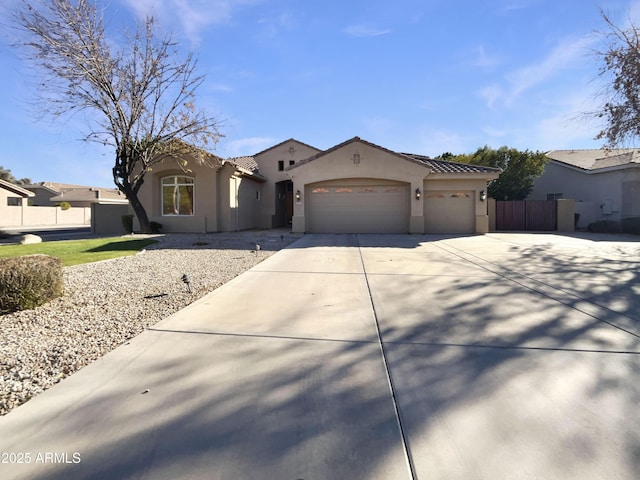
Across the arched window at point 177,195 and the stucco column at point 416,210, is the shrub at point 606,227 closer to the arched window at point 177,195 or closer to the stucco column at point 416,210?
the stucco column at point 416,210

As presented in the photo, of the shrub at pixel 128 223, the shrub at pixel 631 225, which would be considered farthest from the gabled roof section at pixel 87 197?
the shrub at pixel 631 225

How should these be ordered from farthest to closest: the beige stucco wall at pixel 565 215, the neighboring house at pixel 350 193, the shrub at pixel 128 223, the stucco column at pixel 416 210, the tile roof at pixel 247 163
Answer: the tile roof at pixel 247 163 → the beige stucco wall at pixel 565 215 → the shrub at pixel 128 223 → the neighboring house at pixel 350 193 → the stucco column at pixel 416 210

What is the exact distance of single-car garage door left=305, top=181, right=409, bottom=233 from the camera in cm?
1777

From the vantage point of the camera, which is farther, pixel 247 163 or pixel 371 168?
pixel 247 163

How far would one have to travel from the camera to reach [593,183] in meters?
23.3

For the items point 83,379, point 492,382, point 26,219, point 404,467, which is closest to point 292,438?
point 404,467

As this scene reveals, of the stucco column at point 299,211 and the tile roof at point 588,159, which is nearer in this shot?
the stucco column at point 299,211

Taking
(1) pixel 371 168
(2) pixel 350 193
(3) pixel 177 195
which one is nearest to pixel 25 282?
(2) pixel 350 193

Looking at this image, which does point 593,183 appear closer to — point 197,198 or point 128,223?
point 197,198

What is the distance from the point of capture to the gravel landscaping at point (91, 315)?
329 cm

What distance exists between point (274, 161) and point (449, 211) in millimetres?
12643

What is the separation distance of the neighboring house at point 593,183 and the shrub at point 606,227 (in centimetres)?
197

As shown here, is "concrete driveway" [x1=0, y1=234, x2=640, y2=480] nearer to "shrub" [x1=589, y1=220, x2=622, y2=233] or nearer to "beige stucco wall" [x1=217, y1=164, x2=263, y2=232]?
"beige stucco wall" [x1=217, y1=164, x2=263, y2=232]

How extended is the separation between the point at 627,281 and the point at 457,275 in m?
3.34
